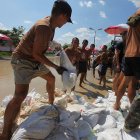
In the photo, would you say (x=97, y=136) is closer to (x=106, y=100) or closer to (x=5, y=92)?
(x=106, y=100)

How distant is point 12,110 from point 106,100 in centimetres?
272

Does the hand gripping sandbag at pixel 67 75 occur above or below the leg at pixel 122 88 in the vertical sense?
above

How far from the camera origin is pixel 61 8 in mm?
3492

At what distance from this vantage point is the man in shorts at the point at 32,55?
3.38 metres

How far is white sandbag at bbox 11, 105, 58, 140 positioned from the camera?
3.31 m

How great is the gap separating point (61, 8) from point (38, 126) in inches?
56.9

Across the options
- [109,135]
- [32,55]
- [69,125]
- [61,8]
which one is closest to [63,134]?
[69,125]

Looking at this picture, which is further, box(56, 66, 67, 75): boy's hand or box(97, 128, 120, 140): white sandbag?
box(56, 66, 67, 75): boy's hand

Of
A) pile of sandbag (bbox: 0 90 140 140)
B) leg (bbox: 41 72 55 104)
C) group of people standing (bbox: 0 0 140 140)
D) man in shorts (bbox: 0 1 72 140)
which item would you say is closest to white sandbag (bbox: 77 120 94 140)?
pile of sandbag (bbox: 0 90 140 140)

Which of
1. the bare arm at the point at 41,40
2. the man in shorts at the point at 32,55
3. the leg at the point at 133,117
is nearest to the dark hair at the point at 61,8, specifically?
the man in shorts at the point at 32,55

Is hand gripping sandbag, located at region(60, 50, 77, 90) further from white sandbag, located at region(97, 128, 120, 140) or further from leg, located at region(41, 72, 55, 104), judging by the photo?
white sandbag, located at region(97, 128, 120, 140)

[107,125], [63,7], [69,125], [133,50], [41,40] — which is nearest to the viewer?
[41,40]

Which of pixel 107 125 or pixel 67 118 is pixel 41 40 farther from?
pixel 107 125

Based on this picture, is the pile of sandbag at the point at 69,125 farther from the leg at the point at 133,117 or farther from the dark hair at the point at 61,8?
the dark hair at the point at 61,8
